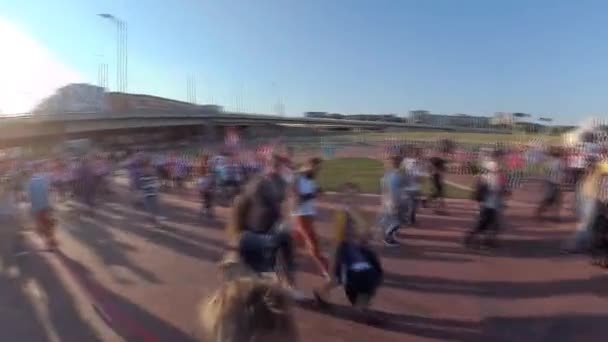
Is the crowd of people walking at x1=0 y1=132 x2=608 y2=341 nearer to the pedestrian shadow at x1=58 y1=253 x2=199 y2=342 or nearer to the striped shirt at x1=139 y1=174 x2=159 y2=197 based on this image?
the striped shirt at x1=139 y1=174 x2=159 y2=197

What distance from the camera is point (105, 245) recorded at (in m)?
9.94

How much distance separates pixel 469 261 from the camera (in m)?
8.08

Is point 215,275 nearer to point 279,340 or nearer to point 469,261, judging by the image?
point 469,261

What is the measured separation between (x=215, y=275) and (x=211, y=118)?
62.5 meters

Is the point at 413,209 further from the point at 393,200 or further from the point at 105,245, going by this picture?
the point at 105,245

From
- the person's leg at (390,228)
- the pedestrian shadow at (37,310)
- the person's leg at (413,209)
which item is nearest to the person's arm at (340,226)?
the pedestrian shadow at (37,310)

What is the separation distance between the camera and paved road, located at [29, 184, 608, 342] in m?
5.46

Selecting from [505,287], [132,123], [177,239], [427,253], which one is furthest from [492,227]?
[132,123]

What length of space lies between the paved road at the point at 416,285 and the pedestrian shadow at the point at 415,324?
0.04 feet

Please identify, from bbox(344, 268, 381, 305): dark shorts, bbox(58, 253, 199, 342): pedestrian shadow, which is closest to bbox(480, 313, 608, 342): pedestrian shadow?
bbox(344, 268, 381, 305): dark shorts

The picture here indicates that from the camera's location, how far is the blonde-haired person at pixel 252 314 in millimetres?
1918

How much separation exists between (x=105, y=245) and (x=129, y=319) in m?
4.51

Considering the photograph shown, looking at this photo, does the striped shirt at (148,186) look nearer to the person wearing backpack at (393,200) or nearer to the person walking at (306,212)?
the person wearing backpack at (393,200)

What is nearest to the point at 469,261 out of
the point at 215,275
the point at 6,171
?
the point at 215,275
